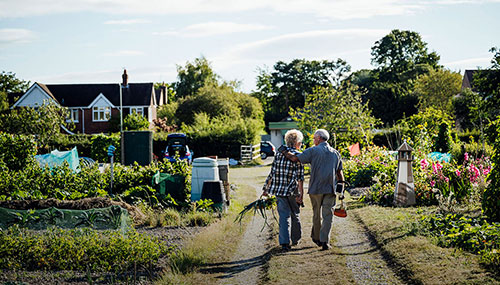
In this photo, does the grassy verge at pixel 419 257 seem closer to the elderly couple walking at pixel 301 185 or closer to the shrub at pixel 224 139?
the elderly couple walking at pixel 301 185

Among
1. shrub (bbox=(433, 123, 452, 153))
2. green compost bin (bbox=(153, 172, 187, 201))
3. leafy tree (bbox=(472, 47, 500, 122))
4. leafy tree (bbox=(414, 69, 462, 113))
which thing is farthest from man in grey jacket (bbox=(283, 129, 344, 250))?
leafy tree (bbox=(414, 69, 462, 113))

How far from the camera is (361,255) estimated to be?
8125 millimetres

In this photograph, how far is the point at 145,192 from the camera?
12.5 metres

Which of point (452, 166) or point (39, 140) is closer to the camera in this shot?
point (452, 166)

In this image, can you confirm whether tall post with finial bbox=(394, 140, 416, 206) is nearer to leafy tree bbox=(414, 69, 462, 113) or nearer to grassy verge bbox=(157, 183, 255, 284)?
grassy verge bbox=(157, 183, 255, 284)

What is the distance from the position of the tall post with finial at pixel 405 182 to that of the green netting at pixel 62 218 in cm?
639

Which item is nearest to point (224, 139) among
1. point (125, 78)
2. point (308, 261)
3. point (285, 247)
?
point (125, 78)

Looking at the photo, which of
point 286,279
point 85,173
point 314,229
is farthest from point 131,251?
point 85,173

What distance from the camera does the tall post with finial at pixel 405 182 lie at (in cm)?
1226

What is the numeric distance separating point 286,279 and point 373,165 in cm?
1055

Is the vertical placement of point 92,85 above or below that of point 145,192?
above

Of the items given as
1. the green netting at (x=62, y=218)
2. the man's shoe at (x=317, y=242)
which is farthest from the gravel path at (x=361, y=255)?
the green netting at (x=62, y=218)

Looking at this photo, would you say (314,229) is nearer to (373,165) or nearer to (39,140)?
(373,165)

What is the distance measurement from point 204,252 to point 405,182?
234 inches
